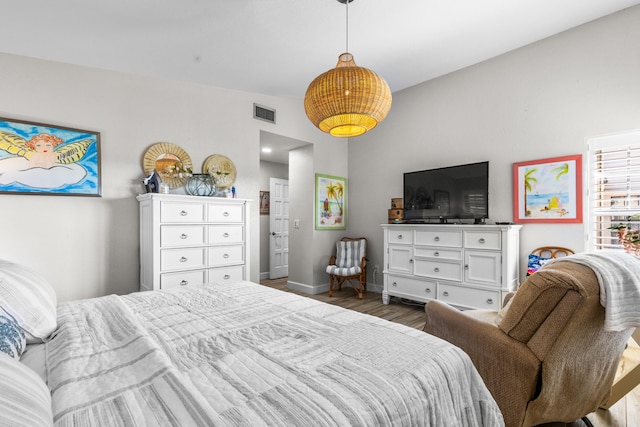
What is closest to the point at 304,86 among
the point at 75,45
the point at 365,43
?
the point at 365,43

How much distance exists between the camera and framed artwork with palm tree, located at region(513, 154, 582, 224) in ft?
9.67

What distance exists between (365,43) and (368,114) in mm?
1249

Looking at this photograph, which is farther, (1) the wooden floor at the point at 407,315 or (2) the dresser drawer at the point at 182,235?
(2) the dresser drawer at the point at 182,235

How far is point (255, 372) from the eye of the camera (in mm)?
876

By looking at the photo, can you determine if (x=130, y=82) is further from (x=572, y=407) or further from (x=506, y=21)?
(x=572, y=407)

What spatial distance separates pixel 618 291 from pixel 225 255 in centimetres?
291

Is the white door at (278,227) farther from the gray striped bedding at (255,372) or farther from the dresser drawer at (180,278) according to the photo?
the gray striped bedding at (255,372)

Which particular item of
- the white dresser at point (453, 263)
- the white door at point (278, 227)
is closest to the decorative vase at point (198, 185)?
the white dresser at point (453, 263)

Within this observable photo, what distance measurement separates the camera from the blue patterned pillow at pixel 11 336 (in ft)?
2.93

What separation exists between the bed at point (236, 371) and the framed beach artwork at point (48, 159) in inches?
62.9

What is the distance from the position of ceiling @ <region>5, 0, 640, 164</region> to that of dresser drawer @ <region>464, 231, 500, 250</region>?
1964mm

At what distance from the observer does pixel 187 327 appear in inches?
48.2

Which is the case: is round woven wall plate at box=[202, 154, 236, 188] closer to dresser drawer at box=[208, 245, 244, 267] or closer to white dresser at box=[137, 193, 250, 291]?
white dresser at box=[137, 193, 250, 291]

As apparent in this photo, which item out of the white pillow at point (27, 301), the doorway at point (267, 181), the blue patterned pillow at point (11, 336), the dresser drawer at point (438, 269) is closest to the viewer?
the blue patterned pillow at point (11, 336)
